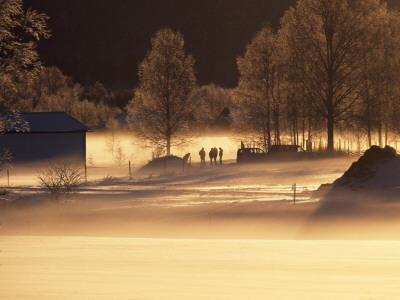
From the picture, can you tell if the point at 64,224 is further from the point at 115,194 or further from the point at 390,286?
the point at 390,286

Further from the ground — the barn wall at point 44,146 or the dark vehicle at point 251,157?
the barn wall at point 44,146

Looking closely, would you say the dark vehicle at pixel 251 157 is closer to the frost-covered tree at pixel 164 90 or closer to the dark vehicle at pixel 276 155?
the dark vehicle at pixel 276 155

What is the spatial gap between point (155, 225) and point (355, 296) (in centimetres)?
1303

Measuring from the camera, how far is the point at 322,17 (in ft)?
148

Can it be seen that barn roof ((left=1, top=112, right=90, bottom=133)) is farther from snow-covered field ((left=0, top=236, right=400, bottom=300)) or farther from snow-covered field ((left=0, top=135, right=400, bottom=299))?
snow-covered field ((left=0, top=236, right=400, bottom=300))

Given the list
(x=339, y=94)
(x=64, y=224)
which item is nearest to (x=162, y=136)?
(x=339, y=94)

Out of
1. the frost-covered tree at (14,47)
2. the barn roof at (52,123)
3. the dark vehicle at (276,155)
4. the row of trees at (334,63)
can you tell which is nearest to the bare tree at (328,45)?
the row of trees at (334,63)

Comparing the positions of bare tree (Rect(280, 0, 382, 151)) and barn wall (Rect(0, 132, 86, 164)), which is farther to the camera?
barn wall (Rect(0, 132, 86, 164))

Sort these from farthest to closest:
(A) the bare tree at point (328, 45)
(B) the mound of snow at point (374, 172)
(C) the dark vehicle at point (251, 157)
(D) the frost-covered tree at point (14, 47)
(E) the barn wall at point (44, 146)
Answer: (C) the dark vehicle at point (251, 157) → (E) the barn wall at point (44, 146) → (A) the bare tree at point (328, 45) → (B) the mound of snow at point (374, 172) → (D) the frost-covered tree at point (14, 47)

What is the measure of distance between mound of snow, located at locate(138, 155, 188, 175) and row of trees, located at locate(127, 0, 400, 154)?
6.29m

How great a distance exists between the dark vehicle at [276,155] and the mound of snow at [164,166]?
609 centimetres

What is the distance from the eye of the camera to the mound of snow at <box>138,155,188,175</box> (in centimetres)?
4420

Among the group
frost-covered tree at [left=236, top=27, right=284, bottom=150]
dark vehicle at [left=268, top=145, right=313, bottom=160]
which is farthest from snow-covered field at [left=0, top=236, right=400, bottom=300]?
frost-covered tree at [left=236, top=27, right=284, bottom=150]

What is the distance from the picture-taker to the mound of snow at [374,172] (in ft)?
87.5
